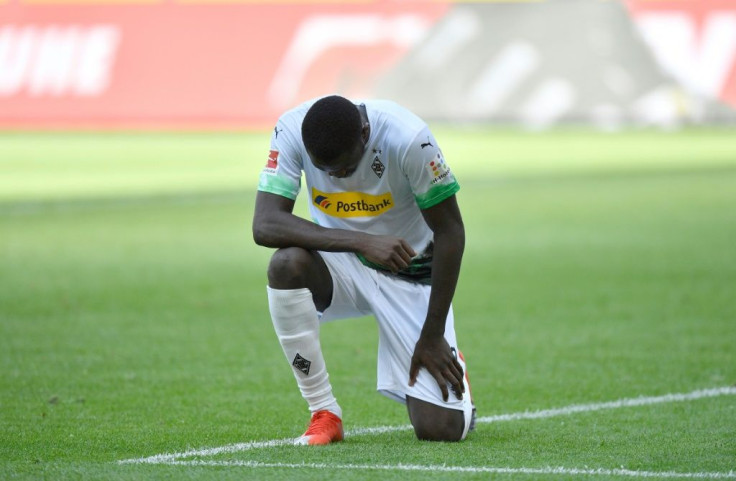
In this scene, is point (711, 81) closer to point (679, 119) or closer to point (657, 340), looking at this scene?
point (679, 119)

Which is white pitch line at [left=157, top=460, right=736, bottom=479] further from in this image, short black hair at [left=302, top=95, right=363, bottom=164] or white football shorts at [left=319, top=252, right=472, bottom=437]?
short black hair at [left=302, top=95, right=363, bottom=164]

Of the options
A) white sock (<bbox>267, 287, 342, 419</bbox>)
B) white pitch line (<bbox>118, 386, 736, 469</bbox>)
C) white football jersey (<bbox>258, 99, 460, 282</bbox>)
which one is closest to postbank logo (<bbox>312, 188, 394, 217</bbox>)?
white football jersey (<bbox>258, 99, 460, 282</bbox>)

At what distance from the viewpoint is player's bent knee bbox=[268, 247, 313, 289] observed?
6098 mm

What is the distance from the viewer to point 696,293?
1140cm

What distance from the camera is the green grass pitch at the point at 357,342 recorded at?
5.71m

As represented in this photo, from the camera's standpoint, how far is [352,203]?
251 inches

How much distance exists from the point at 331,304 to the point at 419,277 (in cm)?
48

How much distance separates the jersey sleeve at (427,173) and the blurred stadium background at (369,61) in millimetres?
30380

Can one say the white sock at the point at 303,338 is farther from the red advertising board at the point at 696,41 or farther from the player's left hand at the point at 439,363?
the red advertising board at the point at 696,41

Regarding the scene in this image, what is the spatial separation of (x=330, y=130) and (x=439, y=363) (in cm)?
135

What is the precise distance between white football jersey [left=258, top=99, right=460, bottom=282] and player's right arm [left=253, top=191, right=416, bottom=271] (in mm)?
87

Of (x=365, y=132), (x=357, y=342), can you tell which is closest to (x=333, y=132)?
(x=365, y=132)

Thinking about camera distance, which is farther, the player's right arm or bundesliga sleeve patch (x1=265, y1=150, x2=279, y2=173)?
bundesliga sleeve patch (x1=265, y1=150, x2=279, y2=173)

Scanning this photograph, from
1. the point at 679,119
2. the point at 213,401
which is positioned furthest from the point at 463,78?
the point at 213,401
